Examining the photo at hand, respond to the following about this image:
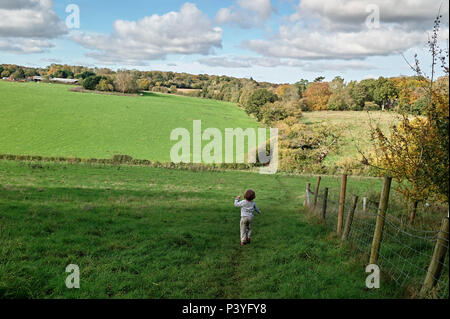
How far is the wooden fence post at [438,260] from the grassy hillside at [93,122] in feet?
151

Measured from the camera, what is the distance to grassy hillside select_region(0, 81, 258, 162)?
1984 inches

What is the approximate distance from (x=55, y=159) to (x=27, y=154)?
497 centimetres

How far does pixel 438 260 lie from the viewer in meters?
5.16

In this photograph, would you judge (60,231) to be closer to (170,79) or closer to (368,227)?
(368,227)

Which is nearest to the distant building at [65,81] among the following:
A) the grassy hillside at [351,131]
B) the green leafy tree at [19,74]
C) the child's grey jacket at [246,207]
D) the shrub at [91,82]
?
the green leafy tree at [19,74]

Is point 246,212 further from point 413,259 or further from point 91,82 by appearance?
point 91,82

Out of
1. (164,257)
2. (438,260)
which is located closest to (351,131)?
(164,257)

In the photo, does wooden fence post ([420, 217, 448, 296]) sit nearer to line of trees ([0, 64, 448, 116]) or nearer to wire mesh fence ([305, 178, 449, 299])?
wire mesh fence ([305, 178, 449, 299])

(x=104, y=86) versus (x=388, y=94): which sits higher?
(x=104, y=86)

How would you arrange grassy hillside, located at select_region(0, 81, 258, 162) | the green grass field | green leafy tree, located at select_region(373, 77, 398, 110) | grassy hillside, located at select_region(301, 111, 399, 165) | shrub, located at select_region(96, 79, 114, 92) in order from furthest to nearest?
shrub, located at select_region(96, 79, 114, 92) < grassy hillside, located at select_region(301, 111, 399, 165) < grassy hillside, located at select_region(0, 81, 258, 162) < green leafy tree, located at select_region(373, 77, 398, 110) < the green grass field

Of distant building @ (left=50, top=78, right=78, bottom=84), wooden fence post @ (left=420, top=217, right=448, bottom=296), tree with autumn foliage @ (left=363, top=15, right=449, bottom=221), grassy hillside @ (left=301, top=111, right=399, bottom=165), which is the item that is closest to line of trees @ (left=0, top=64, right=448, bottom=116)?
distant building @ (left=50, top=78, right=78, bottom=84)

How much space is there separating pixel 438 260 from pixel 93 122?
69694 millimetres

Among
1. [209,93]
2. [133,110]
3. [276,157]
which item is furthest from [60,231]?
[209,93]

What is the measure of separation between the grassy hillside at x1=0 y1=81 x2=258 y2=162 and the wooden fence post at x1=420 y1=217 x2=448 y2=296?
4609cm
